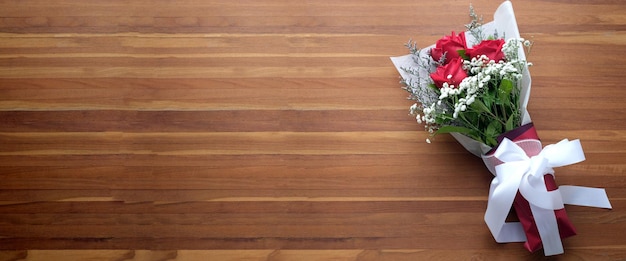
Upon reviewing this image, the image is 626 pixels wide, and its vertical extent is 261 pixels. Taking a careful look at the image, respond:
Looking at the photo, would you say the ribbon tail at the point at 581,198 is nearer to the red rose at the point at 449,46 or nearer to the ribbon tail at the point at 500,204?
the ribbon tail at the point at 500,204

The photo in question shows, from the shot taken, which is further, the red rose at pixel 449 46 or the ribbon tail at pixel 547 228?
the red rose at pixel 449 46

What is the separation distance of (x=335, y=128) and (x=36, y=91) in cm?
78

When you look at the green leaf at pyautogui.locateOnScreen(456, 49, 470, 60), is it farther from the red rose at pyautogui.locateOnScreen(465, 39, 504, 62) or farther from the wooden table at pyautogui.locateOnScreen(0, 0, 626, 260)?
the wooden table at pyautogui.locateOnScreen(0, 0, 626, 260)

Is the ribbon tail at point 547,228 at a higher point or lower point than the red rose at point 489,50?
lower

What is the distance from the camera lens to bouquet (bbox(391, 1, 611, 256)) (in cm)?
147

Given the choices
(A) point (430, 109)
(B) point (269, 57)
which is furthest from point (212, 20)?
(A) point (430, 109)

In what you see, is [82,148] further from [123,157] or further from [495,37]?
[495,37]

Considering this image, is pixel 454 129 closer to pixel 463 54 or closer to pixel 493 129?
pixel 493 129

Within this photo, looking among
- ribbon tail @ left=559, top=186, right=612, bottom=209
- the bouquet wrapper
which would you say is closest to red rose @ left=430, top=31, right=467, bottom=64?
the bouquet wrapper

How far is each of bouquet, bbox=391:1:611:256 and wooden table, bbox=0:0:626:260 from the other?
0.15 feet

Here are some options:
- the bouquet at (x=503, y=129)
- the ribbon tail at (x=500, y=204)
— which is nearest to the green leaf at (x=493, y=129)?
the bouquet at (x=503, y=129)

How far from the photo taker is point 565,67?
68.5 inches

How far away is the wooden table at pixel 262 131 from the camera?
5.11 feet

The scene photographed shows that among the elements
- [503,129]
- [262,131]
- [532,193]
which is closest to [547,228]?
[532,193]
